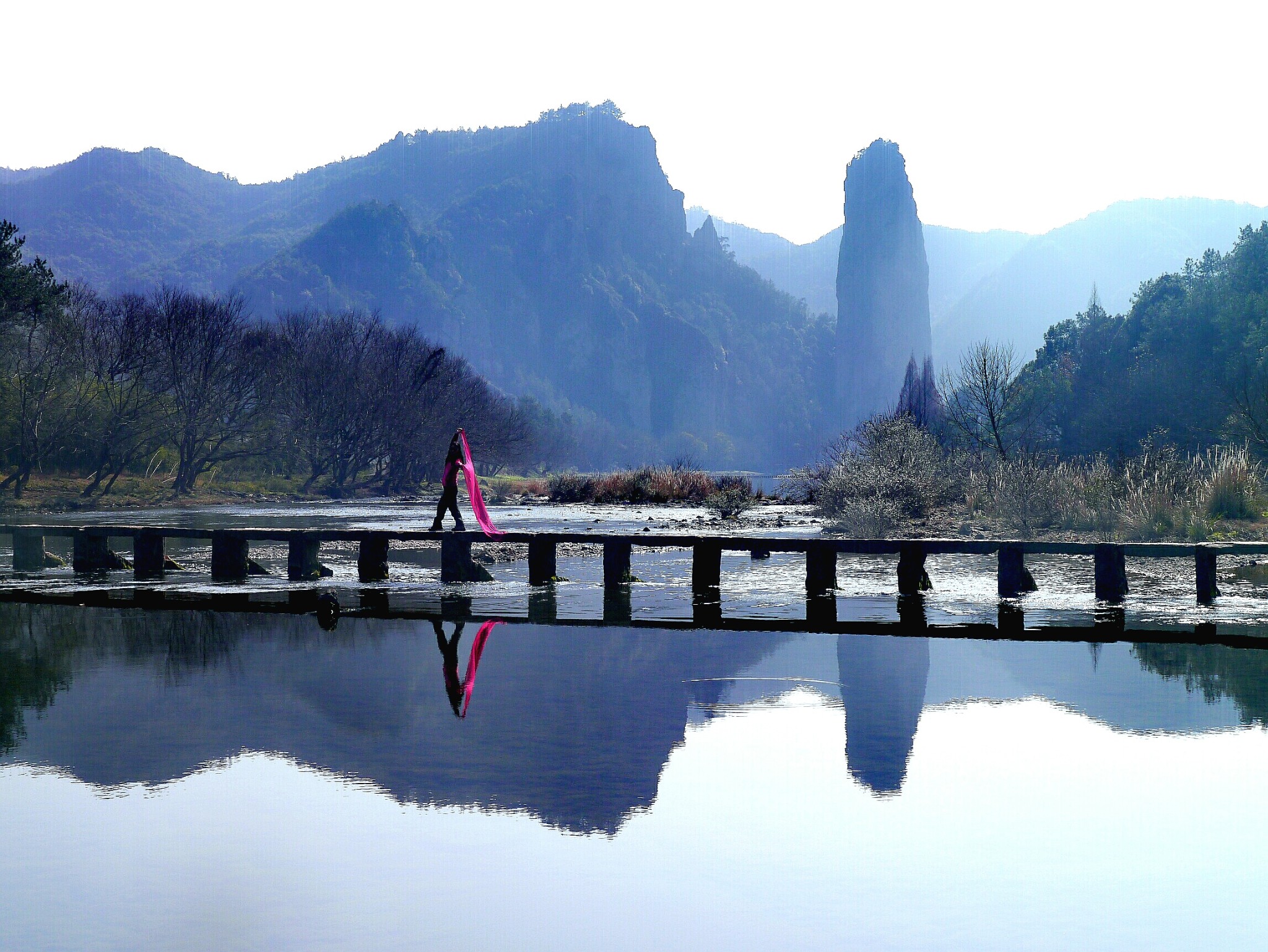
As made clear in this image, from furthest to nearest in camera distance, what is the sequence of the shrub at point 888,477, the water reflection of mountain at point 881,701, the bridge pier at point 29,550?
the shrub at point 888,477
the bridge pier at point 29,550
the water reflection of mountain at point 881,701

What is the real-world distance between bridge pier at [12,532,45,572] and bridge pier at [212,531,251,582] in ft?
15.8

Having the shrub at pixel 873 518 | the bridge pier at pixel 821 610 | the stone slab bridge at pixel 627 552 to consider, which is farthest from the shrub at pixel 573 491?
the bridge pier at pixel 821 610

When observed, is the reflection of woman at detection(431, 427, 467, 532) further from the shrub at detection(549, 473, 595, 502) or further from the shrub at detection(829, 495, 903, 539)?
the shrub at detection(549, 473, 595, 502)

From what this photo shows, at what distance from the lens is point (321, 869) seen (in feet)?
22.3

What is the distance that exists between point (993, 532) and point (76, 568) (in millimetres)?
21760

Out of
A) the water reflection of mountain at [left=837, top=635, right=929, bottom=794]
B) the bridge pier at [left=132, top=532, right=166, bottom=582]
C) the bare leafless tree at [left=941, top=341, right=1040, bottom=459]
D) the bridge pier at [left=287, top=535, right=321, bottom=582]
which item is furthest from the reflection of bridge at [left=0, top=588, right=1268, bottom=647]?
the bare leafless tree at [left=941, top=341, right=1040, bottom=459]

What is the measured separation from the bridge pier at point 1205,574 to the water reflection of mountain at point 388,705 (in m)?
7.66

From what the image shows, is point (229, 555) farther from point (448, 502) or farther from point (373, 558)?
point (448, 502)

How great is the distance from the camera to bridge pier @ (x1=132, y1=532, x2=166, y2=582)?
24.3m

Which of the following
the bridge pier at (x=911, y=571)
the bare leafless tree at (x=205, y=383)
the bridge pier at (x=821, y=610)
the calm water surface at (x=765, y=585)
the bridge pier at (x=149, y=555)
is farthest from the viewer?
the bare leafless tree at (x=205, y=383)

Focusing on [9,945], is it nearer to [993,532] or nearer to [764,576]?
[764,576]

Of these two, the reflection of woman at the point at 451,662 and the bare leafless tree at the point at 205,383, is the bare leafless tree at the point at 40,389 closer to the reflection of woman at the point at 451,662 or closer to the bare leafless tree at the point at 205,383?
the bare leafless tree at the point at 205,383

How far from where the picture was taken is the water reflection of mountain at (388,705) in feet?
28.2

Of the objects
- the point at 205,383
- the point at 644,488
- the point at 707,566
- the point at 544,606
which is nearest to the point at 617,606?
the point at 544,606
